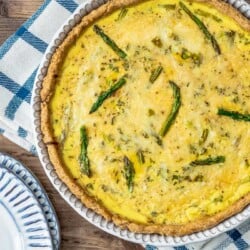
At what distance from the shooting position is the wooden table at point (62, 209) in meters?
3.39

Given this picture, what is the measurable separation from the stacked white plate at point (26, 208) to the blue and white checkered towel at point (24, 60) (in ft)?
0.53

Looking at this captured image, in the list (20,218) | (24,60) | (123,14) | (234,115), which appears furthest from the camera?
(20,218)

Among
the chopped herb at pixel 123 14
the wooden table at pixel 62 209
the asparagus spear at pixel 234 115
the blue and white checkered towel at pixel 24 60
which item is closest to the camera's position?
the asparagus spear at pixel 234 115

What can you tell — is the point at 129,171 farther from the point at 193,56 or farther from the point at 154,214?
the point at 193,56

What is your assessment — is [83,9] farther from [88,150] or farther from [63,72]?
[88,150]

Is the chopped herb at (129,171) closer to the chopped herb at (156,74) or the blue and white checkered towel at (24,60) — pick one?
the chopped herb at (156,74)

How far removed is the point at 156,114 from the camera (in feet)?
9.75

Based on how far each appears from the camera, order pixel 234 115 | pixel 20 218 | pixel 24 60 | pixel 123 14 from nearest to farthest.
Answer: pixel 234 115, pixel 123 14, pixel 24 60, pixel 20 218

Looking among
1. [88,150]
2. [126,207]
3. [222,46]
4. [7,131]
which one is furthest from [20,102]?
[222,46]

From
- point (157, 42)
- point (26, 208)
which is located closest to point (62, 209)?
point (26, 208)

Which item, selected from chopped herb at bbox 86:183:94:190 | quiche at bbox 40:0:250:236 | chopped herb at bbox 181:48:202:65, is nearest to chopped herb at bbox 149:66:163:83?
quiche at bbox 40:0:250:236

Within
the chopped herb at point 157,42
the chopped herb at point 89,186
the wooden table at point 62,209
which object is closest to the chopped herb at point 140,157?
the chopped herb at point 89,186

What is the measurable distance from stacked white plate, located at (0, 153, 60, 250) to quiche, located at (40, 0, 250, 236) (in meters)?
0.37

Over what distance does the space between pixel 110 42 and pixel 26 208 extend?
0.90 meters
